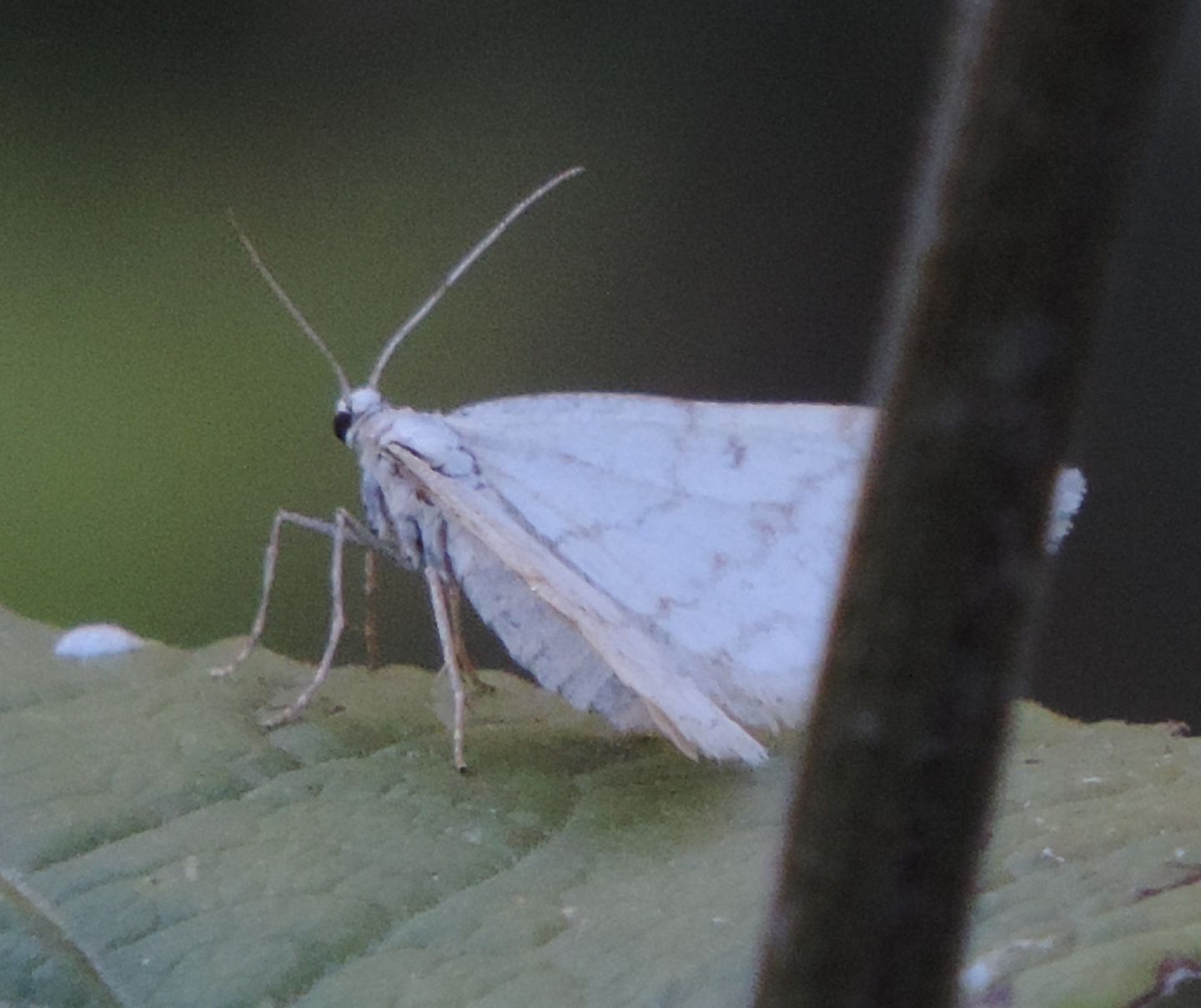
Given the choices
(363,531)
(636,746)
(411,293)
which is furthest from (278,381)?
(636,746)

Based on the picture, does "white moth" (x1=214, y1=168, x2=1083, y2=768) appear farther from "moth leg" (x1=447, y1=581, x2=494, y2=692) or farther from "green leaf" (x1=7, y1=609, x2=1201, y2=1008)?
"green leaf" (x1=7, y1=609, x2=1201, y2=1008)

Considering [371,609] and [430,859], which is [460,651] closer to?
[371,609]

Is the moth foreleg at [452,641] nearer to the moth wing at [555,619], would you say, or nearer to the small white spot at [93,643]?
the moth wing at [555,619]

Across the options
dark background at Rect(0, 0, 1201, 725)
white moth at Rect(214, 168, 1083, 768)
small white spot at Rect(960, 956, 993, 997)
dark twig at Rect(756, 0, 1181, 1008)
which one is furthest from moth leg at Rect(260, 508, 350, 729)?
dark background at Rect(0, 0, 1201, 725)

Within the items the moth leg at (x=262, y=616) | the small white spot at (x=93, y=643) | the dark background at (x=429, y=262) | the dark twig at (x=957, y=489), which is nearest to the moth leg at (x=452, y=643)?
the moth leg at (x=262, y=616)

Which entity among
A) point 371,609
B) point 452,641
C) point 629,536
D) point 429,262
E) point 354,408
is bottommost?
point 371,609

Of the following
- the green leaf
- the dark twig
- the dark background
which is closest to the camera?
the dark twig

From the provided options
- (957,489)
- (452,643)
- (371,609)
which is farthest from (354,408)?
(957,489)
